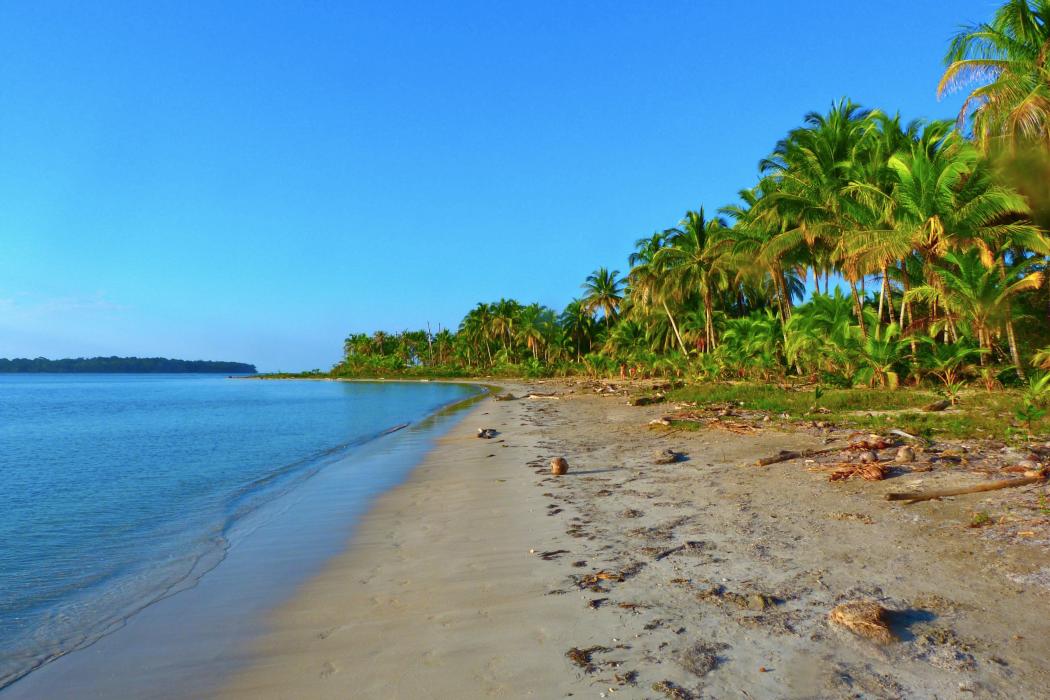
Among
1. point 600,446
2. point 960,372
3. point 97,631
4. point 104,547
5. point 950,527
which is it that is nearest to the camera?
point 97,631

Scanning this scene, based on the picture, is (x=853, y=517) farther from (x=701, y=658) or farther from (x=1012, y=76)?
(x=1012, y=76)

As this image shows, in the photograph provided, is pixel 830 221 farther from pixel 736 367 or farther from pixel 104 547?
pixel 104 547

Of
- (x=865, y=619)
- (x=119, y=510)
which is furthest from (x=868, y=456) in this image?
(x=119, y=510)

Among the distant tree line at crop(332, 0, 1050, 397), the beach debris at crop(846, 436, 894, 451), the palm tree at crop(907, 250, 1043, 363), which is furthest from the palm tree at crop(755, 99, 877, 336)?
the beach debris at crop(846, 436, 894, 451)

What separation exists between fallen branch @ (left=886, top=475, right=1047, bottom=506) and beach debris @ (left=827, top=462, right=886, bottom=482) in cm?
96

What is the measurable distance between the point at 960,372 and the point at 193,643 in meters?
20.7

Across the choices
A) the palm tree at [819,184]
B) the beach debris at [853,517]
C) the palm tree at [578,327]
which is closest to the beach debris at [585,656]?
the beach debris at [853,517]

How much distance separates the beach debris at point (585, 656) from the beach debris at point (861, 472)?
5.52 m

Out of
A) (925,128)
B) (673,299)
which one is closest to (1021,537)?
(925,128)

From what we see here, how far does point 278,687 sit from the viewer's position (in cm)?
405

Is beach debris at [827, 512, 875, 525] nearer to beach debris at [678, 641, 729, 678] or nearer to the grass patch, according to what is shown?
beach debris at [678, 641, 729, 678]

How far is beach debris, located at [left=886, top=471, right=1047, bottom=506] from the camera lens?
6965 millimetres

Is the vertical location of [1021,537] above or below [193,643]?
above

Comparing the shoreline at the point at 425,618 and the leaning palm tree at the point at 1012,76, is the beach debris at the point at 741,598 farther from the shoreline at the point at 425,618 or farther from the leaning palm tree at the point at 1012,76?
the leaning palm tree at the point at 1012,76
